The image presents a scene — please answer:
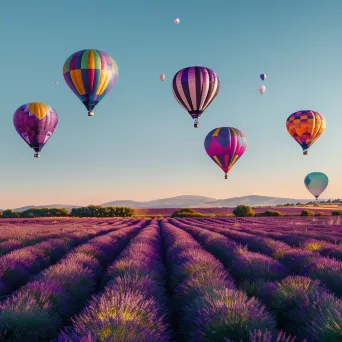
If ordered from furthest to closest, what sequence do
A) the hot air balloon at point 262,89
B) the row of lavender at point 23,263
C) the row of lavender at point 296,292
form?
the hot air balloon at point 262,89
the row of lavender at point 23,263
the row of lavender at point 296,292

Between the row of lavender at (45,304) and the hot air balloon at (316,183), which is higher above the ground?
the hot air balloon at (316,183)

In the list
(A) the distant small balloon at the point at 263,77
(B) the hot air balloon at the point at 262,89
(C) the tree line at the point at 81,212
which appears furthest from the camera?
(C) the tree line at the point at 81,212

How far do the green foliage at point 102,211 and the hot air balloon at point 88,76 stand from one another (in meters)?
51.3

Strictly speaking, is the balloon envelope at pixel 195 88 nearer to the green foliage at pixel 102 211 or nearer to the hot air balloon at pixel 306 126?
the hot air balloon at pixel 306 126

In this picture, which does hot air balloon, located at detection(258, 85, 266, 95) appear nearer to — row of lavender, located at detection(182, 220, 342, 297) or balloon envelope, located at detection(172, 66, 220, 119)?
balloon envelope, located at detection(172, 66, 220, 119)

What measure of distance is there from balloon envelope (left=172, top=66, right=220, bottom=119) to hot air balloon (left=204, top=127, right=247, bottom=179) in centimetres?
419

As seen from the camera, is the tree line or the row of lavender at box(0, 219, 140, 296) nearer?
the row of lavender at box(0, 219, 140, 296)

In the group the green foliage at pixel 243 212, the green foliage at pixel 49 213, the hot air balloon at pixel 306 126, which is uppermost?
the hot air balloon at pixel 306 126

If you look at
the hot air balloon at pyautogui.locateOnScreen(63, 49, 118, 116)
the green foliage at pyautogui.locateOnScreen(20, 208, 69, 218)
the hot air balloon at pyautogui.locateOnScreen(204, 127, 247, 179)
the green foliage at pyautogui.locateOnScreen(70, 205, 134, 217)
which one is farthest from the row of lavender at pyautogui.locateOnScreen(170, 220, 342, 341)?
the green foliage at pyautogui.locateOnScreen(20, 208, 69, 218)

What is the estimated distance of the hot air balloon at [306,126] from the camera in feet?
136

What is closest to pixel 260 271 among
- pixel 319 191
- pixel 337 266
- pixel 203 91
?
pixel 337 266

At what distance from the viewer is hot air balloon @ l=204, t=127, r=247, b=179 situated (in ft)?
119

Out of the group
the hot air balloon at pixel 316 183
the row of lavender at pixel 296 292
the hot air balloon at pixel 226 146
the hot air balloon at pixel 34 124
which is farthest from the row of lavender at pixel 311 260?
the hot air balloon at pixel 316 183

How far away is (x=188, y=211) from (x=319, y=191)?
86.8 feet
